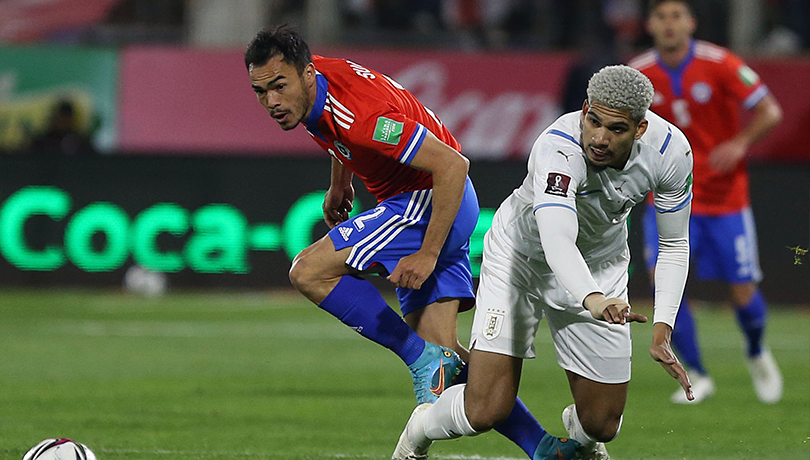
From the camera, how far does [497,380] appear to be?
518 cm

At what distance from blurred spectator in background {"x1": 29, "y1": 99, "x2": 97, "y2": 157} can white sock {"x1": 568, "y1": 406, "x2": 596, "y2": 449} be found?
11160mm

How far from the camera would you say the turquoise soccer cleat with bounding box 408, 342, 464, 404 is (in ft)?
18.0

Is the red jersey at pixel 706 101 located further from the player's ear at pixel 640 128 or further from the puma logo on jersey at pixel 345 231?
the player's ear at pixel 640 128

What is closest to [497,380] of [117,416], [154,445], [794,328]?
[154,445]

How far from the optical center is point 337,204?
625 centimetres

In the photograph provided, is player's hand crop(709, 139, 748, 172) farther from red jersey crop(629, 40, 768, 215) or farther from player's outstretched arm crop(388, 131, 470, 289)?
player's outstretched arm crop(388, 131, 470, 289)

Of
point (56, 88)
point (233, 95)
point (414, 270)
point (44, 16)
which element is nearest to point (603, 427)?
point (414, 270)

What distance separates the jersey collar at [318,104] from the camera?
5391 mm

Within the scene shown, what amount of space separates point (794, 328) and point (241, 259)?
18.6ft

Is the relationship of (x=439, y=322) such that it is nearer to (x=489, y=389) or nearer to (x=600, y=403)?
(x=489, y=389)

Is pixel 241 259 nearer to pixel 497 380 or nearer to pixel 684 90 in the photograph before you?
pixel 684 90

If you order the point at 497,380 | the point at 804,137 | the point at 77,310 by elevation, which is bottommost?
the point at 77,310

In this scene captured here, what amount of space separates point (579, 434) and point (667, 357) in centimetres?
110

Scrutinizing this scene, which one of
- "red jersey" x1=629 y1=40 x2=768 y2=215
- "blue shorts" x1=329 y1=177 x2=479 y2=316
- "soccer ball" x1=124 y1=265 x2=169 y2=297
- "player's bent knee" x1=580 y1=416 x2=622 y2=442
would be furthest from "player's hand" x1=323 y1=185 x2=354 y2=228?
"soccer ball" x1=124 y1=265 x2=169 y2=297
